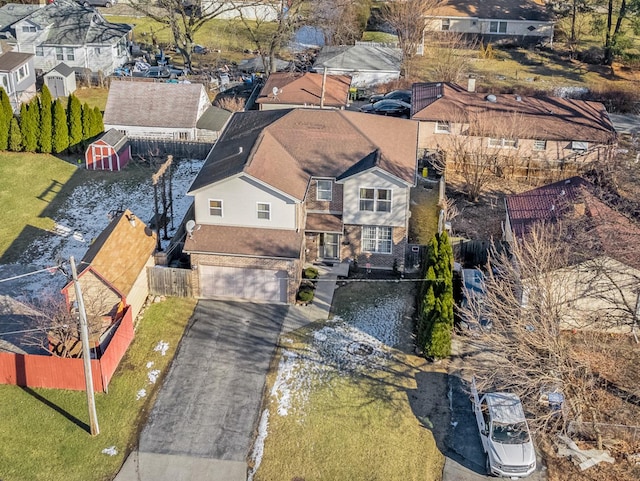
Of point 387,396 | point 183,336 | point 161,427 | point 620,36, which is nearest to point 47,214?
point 183,336

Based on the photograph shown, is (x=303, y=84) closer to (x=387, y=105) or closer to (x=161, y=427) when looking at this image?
(x=387, y=105)

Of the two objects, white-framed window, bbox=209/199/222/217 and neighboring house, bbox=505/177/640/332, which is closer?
neighboring house, bbox=505/177/640/332

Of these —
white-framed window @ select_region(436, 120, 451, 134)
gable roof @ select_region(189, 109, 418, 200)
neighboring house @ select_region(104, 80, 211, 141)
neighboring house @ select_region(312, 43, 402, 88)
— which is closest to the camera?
gable roof @ select_region(189, 109, 418, 200)

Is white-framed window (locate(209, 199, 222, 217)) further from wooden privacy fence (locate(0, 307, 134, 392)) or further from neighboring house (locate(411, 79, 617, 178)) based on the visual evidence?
neighboring house (locate(411, 79, 617, 178))

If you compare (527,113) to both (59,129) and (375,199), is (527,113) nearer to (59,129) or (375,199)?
(375,199)

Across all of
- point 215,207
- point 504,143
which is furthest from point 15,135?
point 504,143

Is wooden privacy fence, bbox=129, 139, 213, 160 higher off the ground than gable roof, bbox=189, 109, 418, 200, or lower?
lower

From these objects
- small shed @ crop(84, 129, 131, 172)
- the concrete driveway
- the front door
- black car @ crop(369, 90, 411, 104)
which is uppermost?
black car @ crop(369, 90, 411, 104)

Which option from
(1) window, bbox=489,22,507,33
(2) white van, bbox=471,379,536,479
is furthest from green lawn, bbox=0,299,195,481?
(1) window, bbox=489,22,507,33
